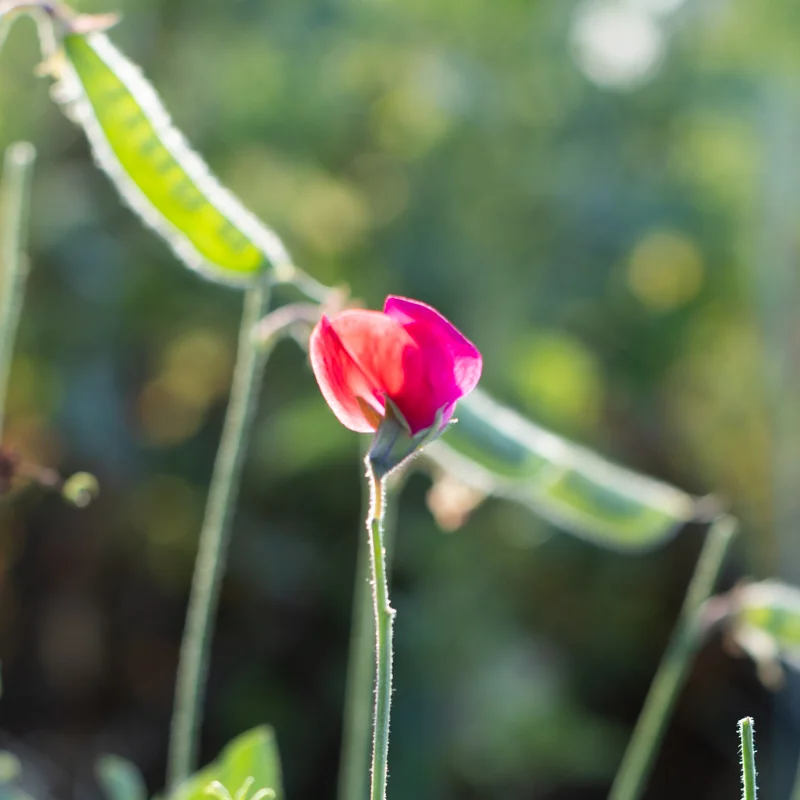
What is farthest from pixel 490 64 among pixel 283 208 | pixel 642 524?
pixel 642 524

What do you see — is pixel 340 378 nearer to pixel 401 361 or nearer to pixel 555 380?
pixel 401 361

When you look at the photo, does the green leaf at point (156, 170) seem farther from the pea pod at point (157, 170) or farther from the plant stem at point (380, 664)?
the plant stem at point (380, 664)

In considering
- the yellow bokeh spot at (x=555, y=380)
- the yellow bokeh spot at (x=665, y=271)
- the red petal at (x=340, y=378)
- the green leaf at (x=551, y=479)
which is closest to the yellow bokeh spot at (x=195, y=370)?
the yellow bokeh spot at (x=555, y=380)

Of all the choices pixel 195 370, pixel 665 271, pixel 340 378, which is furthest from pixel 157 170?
pixel 665 271

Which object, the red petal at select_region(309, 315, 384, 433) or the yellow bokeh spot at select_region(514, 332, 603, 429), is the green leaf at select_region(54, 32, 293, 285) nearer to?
the red petal at select_region(309, 315, 384, 433)

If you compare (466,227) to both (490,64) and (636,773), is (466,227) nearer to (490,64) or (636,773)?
(490,64)

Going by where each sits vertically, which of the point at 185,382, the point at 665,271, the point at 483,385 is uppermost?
the point at 665,271
